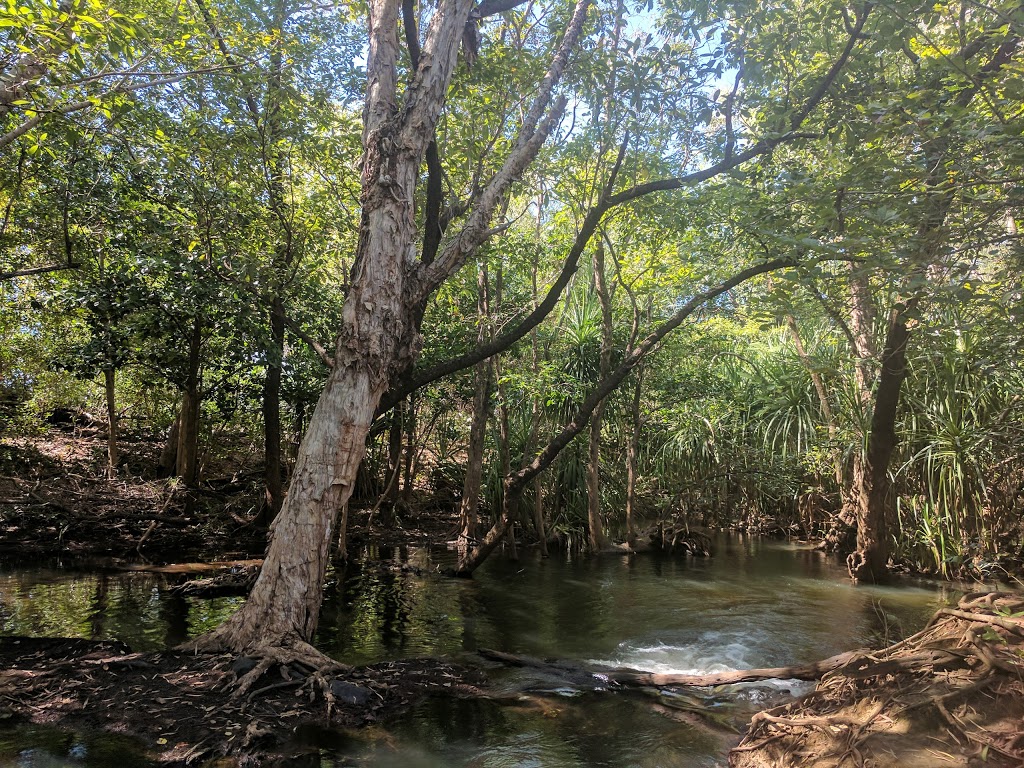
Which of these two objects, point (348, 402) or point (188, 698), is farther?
point (348, 402)

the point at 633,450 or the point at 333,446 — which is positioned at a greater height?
the point at 633,450

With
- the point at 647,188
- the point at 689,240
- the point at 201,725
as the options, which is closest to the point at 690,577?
the point at 689,240

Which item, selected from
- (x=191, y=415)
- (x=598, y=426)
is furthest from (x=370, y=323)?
(x=191, y=415)

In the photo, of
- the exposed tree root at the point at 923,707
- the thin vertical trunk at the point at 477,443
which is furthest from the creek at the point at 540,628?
the thin vertical trunk at the point at 477,443

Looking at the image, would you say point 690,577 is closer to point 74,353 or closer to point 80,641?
point 80,641

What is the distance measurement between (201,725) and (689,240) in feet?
22.4

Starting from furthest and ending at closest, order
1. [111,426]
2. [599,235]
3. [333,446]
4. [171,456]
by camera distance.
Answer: [171,456]
[111,426]
[599,235]
[333,446]

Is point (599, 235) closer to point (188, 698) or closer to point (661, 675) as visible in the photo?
point (661, 675)

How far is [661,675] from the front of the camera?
4969 millimetres

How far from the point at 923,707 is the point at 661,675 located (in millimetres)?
2279

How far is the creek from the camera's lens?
403cm

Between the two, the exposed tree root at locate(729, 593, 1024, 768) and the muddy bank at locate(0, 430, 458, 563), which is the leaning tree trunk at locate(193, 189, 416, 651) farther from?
the muddy bank at locate(0, 430, 458, 563)

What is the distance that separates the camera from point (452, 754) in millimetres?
3982

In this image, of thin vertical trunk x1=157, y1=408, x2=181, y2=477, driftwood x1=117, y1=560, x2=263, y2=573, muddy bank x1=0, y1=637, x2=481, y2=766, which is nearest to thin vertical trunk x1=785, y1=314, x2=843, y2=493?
muddy bank x1=0, y1=637, x2=481, y2=766
